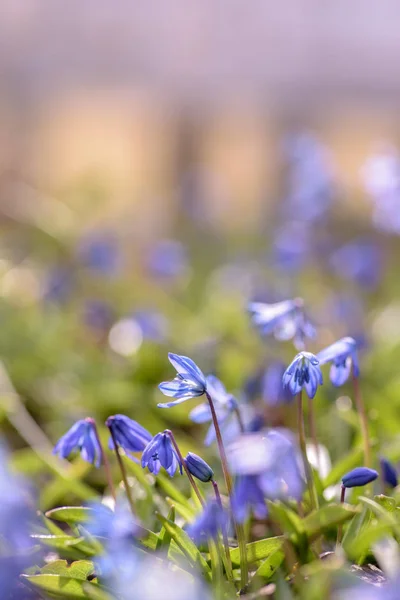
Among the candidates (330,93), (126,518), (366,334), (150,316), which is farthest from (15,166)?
(126,518)

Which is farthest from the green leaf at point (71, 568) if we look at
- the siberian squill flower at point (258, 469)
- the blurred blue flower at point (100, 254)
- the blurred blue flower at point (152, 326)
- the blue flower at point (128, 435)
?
the blurred blue flower at point (100, 254)

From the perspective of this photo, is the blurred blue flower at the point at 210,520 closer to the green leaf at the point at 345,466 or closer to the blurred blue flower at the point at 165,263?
the green leaf at the point at 345,466

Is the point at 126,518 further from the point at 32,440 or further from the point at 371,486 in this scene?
the point at 32,440

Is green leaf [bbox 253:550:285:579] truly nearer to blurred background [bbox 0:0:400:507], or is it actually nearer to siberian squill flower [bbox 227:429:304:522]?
siberian squill flower [bbox 227:429:304:522]

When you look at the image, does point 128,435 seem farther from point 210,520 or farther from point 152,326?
point 152,326

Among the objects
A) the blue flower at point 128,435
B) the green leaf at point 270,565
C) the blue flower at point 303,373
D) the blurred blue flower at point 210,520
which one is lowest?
the green leaf at point 270,565

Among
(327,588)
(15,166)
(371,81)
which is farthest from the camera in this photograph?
(371,81)
